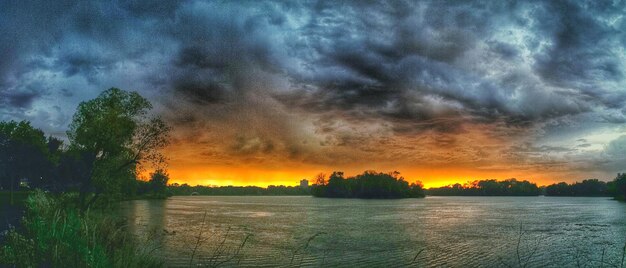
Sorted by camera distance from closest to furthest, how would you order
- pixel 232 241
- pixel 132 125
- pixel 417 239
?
pixel 232 241, pixel 417 239, pixel 132 125

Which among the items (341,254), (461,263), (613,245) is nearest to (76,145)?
(341,254)

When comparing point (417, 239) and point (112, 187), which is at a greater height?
point (112, 187)

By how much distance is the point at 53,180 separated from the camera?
292 feet

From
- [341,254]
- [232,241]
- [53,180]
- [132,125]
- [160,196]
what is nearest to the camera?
[341,254]

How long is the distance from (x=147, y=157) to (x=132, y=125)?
13.4 feet

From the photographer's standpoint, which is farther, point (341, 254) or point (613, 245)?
point (613, 245)

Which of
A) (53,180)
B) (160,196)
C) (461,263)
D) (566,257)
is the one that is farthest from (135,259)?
(160,196)

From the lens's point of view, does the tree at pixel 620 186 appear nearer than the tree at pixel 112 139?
No

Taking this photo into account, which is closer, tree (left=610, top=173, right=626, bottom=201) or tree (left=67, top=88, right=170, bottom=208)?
tree (left=67, top=88, right=170, bottom=208)

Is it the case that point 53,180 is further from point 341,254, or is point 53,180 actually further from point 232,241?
point 341,254

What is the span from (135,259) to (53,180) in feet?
294

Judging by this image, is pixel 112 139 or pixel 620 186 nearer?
pixel 112 139

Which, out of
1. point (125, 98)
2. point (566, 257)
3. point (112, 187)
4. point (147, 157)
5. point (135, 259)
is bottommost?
point (566, 257)

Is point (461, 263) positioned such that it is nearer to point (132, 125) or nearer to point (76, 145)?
point (132, 125)
